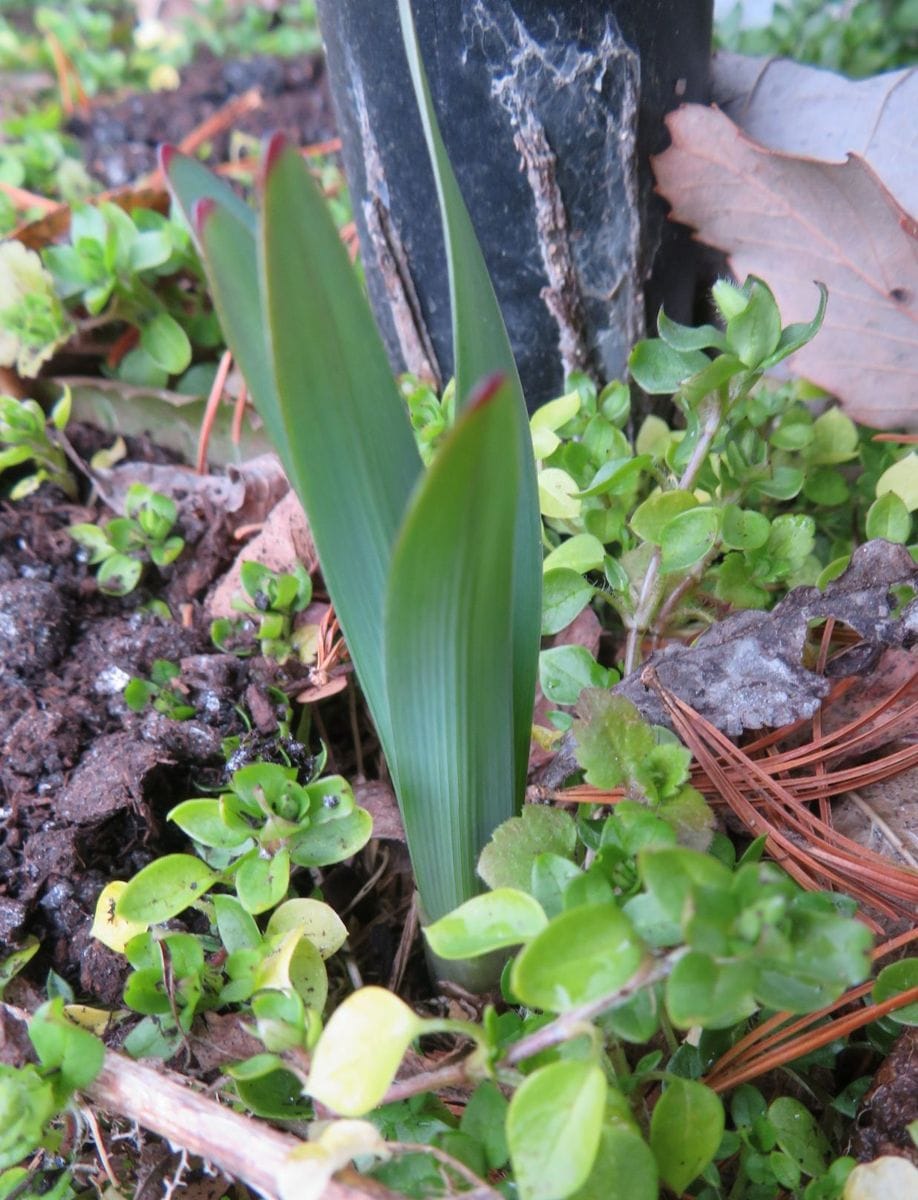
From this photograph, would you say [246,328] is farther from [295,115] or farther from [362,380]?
[295,115]

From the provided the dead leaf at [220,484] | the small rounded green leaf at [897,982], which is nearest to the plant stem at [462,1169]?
the small rounded green leaf at [897,982]

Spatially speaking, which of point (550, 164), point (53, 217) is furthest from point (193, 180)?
point (53, 217)

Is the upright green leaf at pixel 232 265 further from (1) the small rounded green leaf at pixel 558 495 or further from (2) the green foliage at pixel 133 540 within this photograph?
(2) the green foliage at pixel 133 540

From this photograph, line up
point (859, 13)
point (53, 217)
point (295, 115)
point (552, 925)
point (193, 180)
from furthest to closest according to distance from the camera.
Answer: point (295, 115) → point (859, 13) → point (53, 217) → point (193, 180) → point (552, 925)

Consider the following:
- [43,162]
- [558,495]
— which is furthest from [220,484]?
[43,162]

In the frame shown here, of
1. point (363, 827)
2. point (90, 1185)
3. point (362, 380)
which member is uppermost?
point (362, 380)

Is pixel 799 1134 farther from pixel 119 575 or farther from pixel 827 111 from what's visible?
pixel 827 111

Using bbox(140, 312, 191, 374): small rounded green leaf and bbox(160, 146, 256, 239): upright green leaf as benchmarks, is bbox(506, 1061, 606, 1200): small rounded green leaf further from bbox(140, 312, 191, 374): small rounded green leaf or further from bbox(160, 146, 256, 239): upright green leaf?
bbox(140, 312, 191, 374): small rounded green leaf
